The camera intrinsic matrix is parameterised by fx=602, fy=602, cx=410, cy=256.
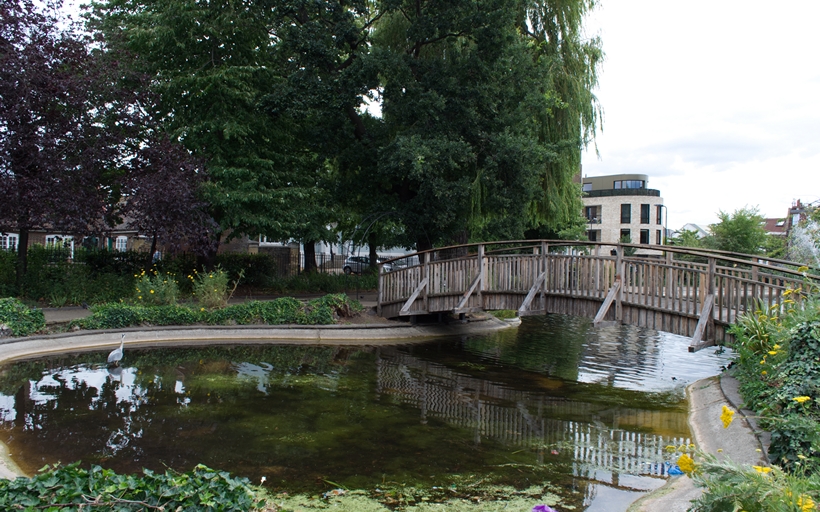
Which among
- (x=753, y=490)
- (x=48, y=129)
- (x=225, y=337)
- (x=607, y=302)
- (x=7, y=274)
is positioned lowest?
(x=225, y=337)

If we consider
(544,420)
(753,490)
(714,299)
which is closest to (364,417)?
(544,420)

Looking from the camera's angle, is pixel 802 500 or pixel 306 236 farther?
pixel 306 236

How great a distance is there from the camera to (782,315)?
362 inches

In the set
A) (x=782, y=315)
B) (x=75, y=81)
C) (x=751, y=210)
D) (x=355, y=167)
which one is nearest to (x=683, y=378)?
(x=782, y=315)

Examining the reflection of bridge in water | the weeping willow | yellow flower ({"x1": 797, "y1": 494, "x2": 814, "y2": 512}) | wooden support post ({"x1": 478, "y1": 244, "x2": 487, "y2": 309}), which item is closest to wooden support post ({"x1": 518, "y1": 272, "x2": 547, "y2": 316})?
wooden support post ({"x1": 478, "y1": 244, "x2": 487, "y2": 309})

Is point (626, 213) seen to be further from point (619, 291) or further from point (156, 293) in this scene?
point (156, 293)

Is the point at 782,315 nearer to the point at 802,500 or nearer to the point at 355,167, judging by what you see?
the point at 802,500

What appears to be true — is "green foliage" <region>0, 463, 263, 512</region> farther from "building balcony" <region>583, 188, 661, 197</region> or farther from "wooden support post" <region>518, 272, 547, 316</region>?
"building balcony" <region>583, 188, 661, 197</region>

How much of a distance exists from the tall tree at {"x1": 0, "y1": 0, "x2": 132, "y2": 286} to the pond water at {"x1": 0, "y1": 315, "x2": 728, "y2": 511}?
19.1ft

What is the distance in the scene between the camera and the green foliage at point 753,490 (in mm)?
3889

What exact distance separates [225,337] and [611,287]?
30.9 ft

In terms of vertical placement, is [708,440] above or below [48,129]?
below

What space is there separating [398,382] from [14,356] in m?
7.90

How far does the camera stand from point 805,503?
3.76 metres
